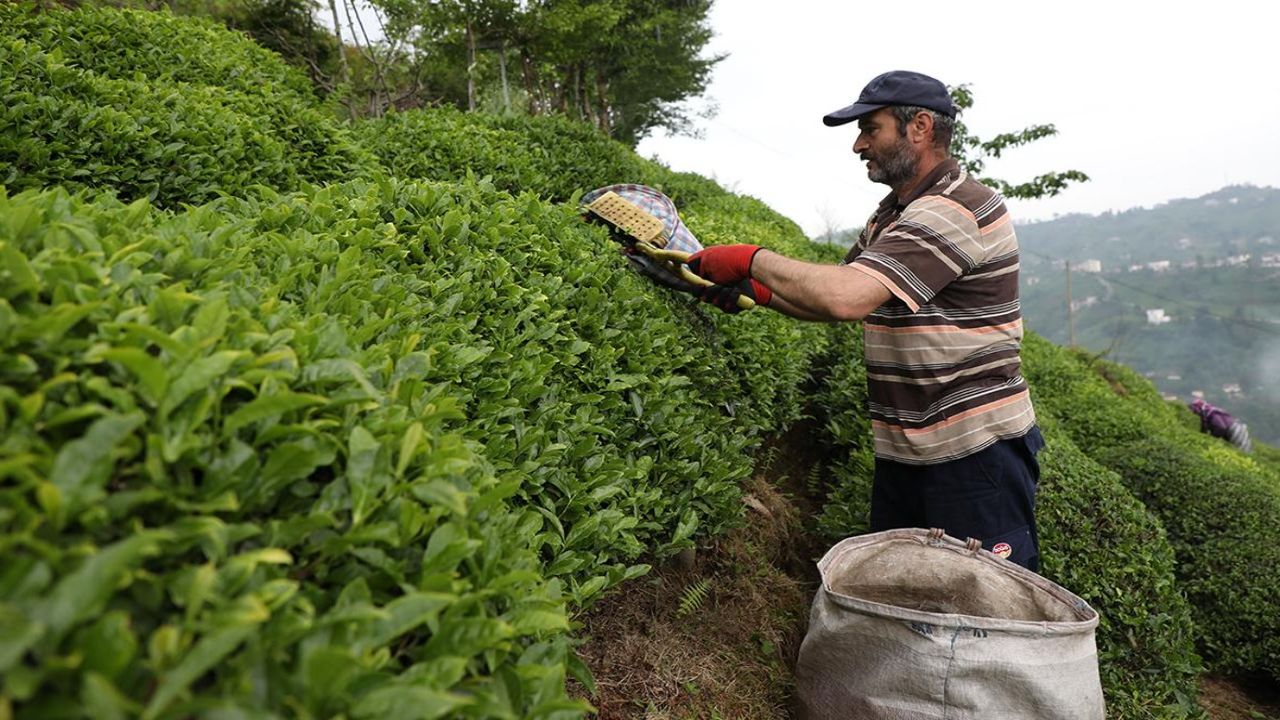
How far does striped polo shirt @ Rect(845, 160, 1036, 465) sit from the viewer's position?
8.45ft

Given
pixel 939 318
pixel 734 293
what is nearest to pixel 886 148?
pixel 939 318

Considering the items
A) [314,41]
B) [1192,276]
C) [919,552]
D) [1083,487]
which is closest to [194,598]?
[919,552]

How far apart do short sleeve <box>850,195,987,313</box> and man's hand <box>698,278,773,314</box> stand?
1.29 ft

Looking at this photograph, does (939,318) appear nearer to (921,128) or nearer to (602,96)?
(921,128)

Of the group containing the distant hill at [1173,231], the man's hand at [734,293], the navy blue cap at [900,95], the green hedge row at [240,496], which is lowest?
the green hedge row at [240,496]

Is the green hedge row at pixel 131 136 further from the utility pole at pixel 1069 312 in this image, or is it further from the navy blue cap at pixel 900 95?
the utility pole at pixel 1069 312

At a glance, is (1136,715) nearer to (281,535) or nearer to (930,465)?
(930,465)

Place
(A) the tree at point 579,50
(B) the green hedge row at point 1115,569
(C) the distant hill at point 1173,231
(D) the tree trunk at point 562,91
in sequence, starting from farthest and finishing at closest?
(C) the distant hill at point 1173,231 → (D) the tree trunk at point 562,91 → (A) the tree at point 579,50 → (B) the green hedge row at point 1115,569

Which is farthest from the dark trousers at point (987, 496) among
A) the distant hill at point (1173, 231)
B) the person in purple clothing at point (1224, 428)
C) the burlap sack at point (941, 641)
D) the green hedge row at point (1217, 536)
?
the distant hill at point (1173, 231)

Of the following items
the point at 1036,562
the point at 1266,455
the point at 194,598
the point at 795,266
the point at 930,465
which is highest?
the point at 795,266

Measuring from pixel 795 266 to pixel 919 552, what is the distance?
1165 millimetres

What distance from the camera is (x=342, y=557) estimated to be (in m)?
1.08

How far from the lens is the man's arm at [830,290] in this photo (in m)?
2.46

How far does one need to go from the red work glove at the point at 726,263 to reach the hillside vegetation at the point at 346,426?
0.97 feet
